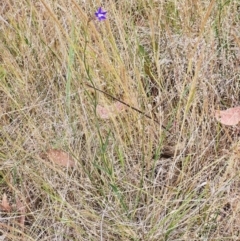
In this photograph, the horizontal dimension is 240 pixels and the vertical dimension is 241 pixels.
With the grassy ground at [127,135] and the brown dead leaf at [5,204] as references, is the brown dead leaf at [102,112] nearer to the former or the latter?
the grassy ground at [127,135]

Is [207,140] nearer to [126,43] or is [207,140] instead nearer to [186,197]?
[186,197]

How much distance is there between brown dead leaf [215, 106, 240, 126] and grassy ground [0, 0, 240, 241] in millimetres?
27

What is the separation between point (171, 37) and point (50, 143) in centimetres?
48

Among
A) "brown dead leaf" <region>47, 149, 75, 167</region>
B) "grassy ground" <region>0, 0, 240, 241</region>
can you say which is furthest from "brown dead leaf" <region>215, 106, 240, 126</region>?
"brown dead leaf" <region>47, 149, 75, 167</region>

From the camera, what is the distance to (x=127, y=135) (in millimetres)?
1405

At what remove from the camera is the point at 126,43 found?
5.10 ft

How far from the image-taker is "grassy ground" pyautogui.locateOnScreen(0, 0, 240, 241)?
128 cm

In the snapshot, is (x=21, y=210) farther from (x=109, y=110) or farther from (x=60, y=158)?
(x=109, y=110)

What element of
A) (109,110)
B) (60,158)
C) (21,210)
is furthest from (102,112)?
(21,210)

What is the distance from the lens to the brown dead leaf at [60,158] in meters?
1.38

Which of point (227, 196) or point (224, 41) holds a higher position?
point (224, 41)

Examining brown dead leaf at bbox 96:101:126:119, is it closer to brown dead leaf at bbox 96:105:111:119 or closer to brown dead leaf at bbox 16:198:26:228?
brown dead leaf at bbox 96:105:111:119

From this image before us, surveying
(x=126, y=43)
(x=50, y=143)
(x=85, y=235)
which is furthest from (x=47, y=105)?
(x=85, y=235)

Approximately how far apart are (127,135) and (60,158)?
7.2 inches
